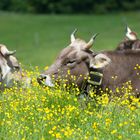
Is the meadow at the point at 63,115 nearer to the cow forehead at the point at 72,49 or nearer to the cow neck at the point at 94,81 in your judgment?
the cow neck at the point at 94,81

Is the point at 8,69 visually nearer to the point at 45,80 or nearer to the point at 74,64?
the point at 74,64

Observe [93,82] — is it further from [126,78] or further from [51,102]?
[51,102]

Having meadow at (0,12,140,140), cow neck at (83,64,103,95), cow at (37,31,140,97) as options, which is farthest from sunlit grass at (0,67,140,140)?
cow at (37,31,140,97)

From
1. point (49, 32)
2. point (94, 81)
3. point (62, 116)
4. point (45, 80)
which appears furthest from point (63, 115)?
point (49, 32)

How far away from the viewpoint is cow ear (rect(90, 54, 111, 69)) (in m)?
12.4

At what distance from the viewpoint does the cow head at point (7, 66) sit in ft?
44.2

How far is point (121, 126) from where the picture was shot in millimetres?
8969

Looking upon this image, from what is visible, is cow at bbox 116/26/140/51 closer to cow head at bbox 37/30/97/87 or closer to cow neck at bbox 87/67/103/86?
cow head at bbox 37/30/97/87

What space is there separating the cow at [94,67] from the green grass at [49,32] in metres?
16.4

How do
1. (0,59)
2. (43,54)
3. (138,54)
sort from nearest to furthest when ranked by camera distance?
(138,54) < (0,59) < (43,54)

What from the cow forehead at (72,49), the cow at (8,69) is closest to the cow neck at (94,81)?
the cow forehead at (72,49)

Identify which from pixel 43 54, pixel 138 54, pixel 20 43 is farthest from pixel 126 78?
pixel 20 43

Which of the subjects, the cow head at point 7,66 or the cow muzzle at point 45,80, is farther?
the cow head at point 7,66

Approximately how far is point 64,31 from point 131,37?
34518 millimetres
